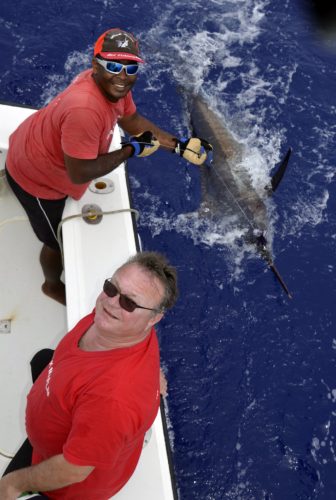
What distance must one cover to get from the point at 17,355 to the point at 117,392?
1.80m

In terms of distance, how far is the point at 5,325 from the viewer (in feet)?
10.5

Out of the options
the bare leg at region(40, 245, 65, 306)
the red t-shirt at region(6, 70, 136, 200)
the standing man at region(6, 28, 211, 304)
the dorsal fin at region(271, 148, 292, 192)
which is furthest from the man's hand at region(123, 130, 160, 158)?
the dorsal fin at region(271, 148, 292, 192)

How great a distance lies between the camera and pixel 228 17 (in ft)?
22.9

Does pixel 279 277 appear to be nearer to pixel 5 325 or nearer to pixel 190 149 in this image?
pixel 190 149

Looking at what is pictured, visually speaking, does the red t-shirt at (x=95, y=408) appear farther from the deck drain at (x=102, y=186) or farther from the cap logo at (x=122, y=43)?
the cap logo at (x=122, y=43)

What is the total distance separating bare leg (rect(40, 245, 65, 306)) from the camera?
305cm

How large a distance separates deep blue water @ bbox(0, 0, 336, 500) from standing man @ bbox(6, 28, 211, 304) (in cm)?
175

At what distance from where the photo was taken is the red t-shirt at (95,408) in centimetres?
150

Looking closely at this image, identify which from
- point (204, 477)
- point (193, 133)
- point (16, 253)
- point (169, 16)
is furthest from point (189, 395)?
point (169, 16)

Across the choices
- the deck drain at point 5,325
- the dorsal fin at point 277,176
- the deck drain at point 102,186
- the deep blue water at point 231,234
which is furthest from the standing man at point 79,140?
the dorsal fin at point 277,176

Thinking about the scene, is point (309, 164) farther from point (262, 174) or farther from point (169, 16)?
point (169, 16)

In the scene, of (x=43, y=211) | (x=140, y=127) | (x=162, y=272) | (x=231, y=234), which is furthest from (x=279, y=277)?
(x=162, y=272)

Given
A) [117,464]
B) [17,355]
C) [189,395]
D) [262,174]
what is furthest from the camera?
[262,174]

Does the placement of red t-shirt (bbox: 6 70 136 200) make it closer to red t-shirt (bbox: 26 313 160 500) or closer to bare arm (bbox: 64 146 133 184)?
bare arm (bbox: 64 146 133 184)
